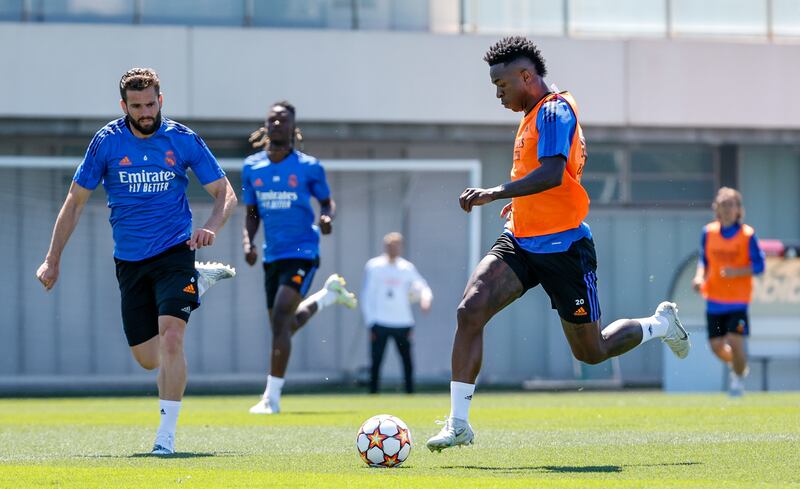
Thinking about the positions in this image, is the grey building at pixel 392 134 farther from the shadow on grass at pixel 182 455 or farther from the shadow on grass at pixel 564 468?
the shadow on grass at pixel 564 468

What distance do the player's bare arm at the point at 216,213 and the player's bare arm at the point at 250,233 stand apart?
364 centimetres

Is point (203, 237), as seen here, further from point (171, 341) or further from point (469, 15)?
point (469, 15)

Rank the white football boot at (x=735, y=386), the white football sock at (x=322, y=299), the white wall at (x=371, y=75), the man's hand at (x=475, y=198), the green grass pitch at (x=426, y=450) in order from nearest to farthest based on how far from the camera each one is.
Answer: the green grass pitch at (x=426, y=450), the man's hand at (x=475, y=198), the white football sock at (x=322, y=299), the white football boot at (x=735, y=386), the white wall at (x=371, y=75)

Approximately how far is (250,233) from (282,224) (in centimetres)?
30

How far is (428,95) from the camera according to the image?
2075 centimetres

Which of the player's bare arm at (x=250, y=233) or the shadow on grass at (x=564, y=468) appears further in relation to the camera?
the player's bare arm at (x=250, y=233)

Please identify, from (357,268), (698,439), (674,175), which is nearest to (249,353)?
(357,268)

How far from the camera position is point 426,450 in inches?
350

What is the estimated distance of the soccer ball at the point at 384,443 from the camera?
7.66 meters

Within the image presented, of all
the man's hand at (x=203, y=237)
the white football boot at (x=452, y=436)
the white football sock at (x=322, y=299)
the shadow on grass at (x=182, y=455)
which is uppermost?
the man's hand at (x=203, y=237)

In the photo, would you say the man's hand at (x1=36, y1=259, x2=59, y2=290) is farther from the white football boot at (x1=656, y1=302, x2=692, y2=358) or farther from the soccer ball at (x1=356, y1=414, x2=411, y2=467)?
Result: the white football boot at (x1=656, y1=302, x2=692, y2=358)

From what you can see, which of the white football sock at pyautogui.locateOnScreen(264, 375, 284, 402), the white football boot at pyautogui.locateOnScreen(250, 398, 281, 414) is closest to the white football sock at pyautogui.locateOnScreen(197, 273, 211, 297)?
the white football sock at pyautogui.locateOnScreen(264, 375, 284, 402)

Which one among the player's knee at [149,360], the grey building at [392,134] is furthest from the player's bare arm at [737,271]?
the player's knee at [149,360]

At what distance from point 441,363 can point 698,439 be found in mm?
10693
